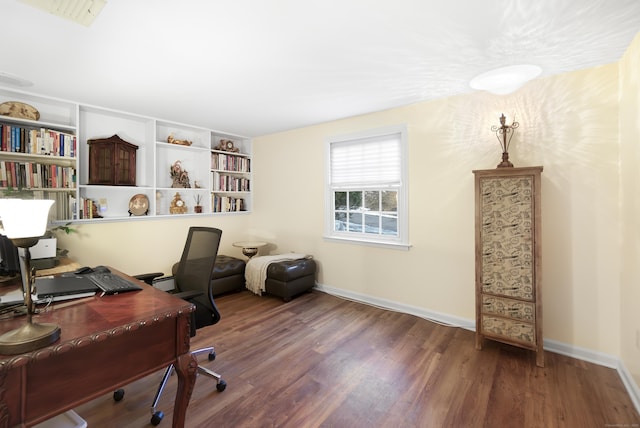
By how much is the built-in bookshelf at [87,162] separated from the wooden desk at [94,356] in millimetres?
2343

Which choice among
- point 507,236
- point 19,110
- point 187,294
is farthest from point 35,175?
point 507,236

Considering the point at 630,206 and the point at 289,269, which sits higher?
the point at 630,206

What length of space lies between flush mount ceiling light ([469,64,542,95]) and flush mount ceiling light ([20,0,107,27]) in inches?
108

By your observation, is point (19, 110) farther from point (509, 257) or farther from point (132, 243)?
point (509, 257)

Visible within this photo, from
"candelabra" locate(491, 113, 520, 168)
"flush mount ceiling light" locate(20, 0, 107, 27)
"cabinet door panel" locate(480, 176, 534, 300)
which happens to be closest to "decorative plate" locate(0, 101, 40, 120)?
"flush mount ceiling light" locate(20, 0, 107, 27)

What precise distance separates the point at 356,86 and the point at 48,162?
135 inches

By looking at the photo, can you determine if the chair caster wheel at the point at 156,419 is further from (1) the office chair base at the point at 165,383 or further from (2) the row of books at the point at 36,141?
(2) the row of books at the point at 36,141

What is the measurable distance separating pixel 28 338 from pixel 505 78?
3363mm

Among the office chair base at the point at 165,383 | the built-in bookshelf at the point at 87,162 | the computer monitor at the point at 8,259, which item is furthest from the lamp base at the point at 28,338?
the built-in bookshelf at the point at 87,162

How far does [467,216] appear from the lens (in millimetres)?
2840

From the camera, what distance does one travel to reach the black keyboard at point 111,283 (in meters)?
1.53

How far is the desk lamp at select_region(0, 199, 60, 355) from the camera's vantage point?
922 millimetres

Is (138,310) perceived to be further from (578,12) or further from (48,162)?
(48,162)

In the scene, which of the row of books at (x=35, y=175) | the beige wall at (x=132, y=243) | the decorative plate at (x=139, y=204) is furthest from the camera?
the decorative plate at (x=139, y=204)
